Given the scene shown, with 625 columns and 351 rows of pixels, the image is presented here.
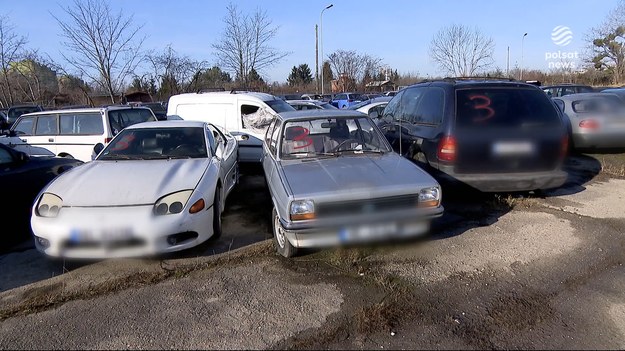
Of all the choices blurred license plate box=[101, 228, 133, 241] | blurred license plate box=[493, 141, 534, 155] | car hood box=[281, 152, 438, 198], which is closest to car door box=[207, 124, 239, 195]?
car hood box=[281, 152, 438, 198]

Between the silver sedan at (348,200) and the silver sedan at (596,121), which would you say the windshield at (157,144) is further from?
the silver sedan at (596,121)

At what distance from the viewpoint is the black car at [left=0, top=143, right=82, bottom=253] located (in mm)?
4707

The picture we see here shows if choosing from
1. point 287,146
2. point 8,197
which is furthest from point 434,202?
point 8,197

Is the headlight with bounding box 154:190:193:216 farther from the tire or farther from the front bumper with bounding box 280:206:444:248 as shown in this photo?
the front bumper with bounding box 280:206:444:248

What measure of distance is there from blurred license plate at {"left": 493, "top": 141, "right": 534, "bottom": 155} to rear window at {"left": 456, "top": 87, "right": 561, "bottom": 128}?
243 millimetres

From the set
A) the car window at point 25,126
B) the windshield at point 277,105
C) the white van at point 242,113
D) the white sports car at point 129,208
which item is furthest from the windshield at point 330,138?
the car window at point 25,126

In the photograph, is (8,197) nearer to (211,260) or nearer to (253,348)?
Result: (211,260)

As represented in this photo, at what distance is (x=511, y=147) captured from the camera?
16.0ft

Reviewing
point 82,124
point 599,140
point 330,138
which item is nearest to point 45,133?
point 82,124

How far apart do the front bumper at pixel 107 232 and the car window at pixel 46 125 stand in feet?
18.4

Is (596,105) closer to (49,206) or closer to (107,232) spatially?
(107,232)

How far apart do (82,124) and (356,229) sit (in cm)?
709

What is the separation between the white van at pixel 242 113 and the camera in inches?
332

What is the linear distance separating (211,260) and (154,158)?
1749 millimetres
